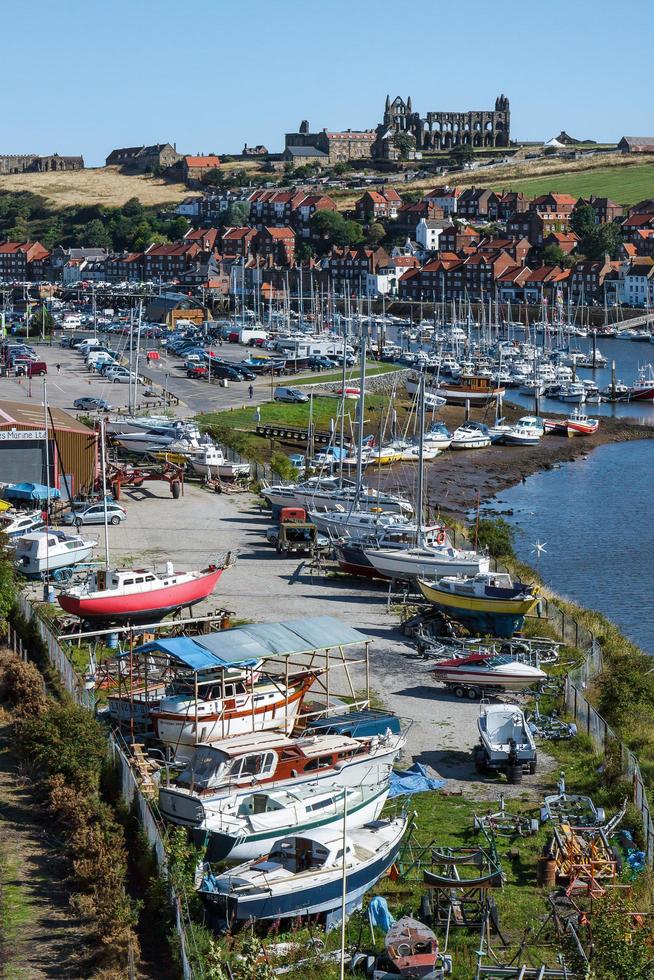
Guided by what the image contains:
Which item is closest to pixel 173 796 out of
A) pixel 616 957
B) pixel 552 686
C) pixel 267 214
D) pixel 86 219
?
pixel 616 957

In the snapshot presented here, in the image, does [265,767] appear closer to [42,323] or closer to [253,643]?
[253,643]

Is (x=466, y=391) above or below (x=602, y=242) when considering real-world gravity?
below

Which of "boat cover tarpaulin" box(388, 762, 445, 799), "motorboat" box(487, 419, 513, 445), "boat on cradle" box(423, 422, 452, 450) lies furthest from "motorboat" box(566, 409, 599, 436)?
"boat cover tarpaulin" box(388, 762, 445, 799)

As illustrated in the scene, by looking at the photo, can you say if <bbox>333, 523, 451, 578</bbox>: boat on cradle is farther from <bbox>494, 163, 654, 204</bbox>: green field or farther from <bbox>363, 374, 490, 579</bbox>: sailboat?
<bbox>494, 163, 654, 204</bbox>: green field

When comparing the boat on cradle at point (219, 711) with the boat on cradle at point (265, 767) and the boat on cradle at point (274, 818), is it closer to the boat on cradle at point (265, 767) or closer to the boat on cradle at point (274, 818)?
the boat on cradle at point (265, 767)

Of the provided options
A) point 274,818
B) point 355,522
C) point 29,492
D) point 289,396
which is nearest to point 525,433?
point 289,396

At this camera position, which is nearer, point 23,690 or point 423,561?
point 23,690

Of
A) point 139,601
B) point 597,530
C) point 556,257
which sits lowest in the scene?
point 597,530
